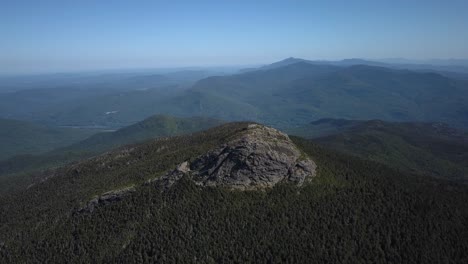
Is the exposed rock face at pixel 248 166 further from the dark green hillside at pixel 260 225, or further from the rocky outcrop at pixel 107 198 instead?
the rocky outcrop at pixel 107 198

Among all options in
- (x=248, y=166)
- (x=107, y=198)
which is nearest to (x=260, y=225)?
(x=248, y=166)

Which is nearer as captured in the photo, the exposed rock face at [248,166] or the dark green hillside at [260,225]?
the dark green hillside at [260,225]

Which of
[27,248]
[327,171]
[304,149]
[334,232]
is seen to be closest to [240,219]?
[334,232]

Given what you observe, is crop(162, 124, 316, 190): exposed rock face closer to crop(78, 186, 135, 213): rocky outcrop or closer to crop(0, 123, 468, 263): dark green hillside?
crop(0, 123, 468, 263): dark green hillside

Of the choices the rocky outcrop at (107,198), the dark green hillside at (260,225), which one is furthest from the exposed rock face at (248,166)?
the rocky outcrop at (107,198)

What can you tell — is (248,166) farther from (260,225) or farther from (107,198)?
(107,198)

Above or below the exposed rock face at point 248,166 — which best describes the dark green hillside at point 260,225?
below

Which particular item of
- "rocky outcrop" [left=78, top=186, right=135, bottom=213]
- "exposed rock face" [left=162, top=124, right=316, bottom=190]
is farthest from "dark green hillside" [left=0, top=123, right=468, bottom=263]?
"exposed rock face" [left=162, top=124, right=316, bottom=190]
